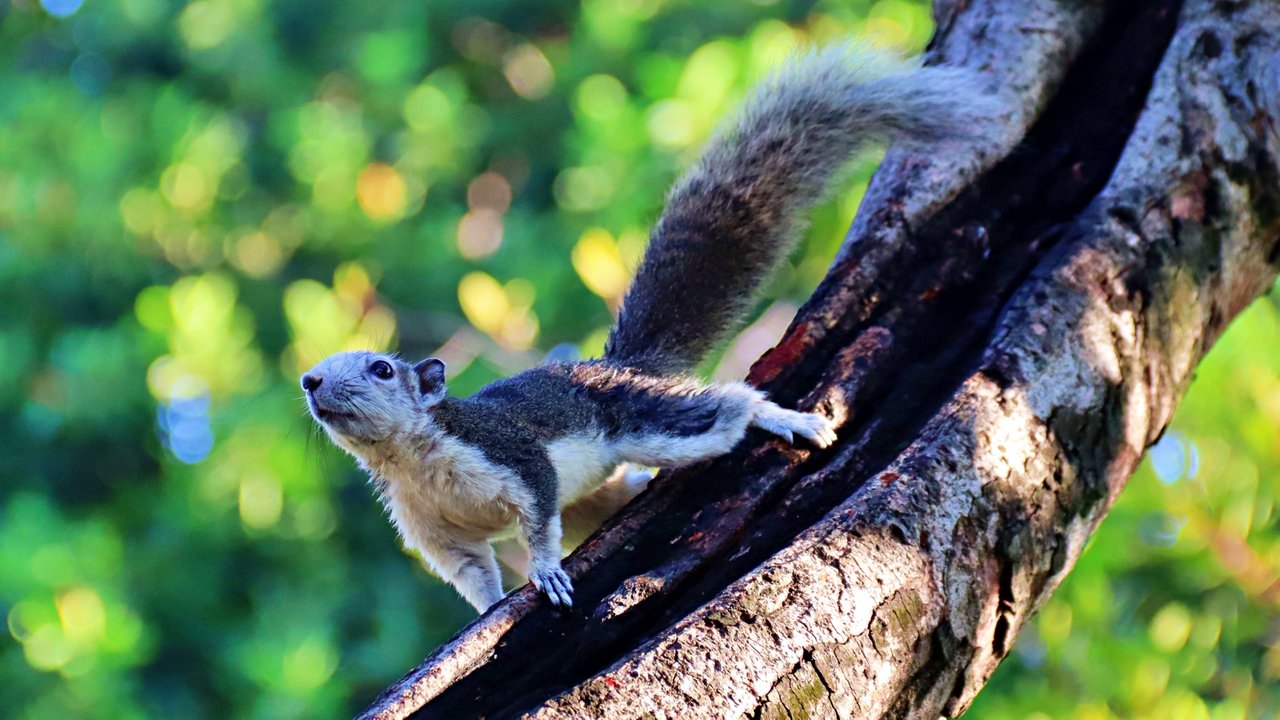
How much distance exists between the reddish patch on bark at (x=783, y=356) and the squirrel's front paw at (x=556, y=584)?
1.94 feet

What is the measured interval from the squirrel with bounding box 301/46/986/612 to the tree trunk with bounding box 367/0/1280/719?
0.13 m

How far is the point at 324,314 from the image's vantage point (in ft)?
14.1

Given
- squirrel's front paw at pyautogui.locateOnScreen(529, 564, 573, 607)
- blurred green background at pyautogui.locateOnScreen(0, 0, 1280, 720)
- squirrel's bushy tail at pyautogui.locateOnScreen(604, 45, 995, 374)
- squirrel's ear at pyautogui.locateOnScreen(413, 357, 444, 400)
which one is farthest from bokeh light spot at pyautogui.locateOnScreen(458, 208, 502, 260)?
squirrel's front paw at pyautogui.locateOnScreen(529, 564, 573, 607)

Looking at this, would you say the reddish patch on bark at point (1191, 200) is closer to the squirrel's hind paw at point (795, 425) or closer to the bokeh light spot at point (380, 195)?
the squirrel's hind paw at point (795, 425)

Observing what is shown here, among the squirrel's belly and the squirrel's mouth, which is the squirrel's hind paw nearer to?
the squirrel's belly

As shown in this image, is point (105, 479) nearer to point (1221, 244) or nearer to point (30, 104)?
point (30, 104)

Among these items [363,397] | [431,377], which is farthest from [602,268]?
[363,397]

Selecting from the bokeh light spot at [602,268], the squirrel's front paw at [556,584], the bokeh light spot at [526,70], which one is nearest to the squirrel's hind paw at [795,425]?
the squirrel's front paw at [556,584]

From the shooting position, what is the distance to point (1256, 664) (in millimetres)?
3541

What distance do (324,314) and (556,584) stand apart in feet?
9.10

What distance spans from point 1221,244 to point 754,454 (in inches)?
35.7

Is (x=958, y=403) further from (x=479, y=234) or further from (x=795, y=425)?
(x=479, y=234)

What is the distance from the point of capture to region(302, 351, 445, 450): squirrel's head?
234cm

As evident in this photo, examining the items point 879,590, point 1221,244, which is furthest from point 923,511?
point 1221,244
